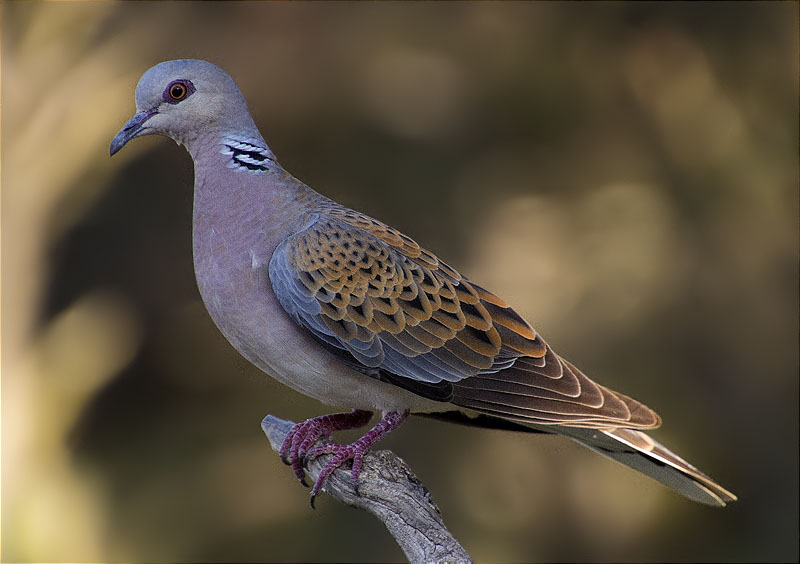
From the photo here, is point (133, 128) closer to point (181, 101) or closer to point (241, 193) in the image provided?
point (181, 101)

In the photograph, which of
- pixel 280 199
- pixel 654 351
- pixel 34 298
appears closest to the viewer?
pixel 280 199

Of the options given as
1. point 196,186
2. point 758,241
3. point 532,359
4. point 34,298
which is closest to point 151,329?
point 34,298

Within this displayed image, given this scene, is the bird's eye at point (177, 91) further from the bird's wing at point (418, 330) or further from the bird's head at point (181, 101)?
the bird's wing at point (418, 330)

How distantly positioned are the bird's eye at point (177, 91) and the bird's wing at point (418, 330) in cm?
56

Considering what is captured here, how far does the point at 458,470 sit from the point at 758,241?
2910 millimetres

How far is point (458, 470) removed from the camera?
6043mm

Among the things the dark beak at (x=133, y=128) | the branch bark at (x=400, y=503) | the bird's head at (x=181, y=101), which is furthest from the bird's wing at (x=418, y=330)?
the dark beak at (x=133, y=128)

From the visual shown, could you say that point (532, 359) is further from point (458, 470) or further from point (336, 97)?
point (336, 97)

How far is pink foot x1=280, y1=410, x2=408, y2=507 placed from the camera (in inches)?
111

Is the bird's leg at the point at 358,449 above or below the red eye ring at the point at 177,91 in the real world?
below

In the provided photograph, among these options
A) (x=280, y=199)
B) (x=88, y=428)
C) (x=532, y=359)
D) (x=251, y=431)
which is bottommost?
(x=88, y=428)

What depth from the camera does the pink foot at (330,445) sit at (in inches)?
111

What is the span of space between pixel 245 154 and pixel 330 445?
0.98 m

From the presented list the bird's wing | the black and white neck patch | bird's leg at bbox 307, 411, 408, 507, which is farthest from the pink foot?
the black and white neck patch
